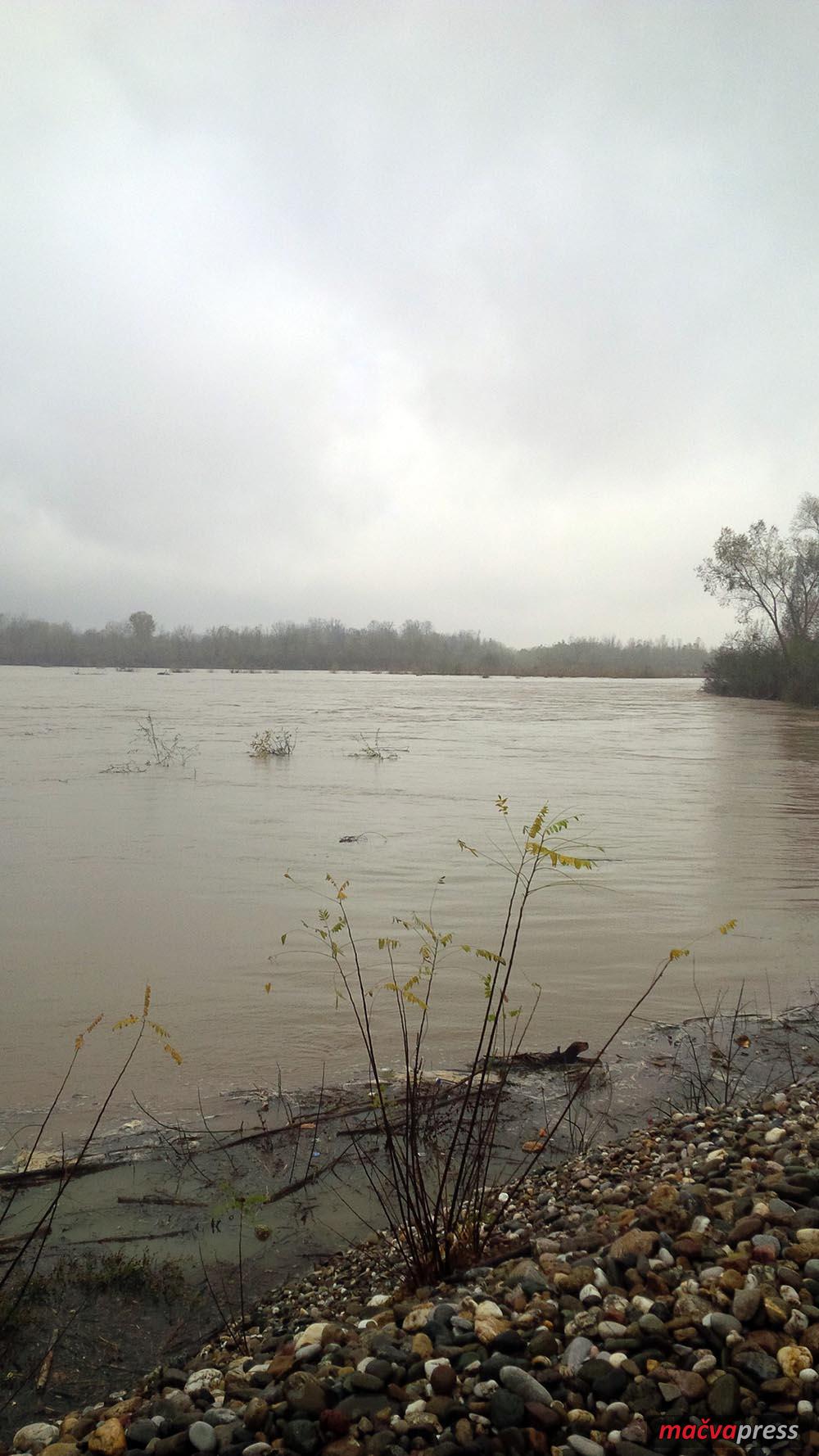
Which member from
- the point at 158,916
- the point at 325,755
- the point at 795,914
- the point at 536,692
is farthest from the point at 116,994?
the point at 536,692

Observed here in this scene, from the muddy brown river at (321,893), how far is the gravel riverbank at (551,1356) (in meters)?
1.89

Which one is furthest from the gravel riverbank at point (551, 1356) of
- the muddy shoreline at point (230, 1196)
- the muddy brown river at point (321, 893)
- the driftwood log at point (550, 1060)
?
the muddy brown river at point (321, 893)

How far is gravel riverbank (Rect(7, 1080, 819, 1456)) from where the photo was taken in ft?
6.06

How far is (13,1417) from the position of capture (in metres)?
2.25

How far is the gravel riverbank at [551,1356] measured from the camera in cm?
185

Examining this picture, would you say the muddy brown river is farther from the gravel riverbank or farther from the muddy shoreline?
the gravel riverbank

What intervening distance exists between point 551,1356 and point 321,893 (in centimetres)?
A: 598

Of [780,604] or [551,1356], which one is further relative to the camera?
[780,604]

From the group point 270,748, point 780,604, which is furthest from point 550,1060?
point 780,604

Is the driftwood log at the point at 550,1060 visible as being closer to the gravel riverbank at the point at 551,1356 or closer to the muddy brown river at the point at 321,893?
the muddy brown river at the point at 321,893

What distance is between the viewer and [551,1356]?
2061 millimetres

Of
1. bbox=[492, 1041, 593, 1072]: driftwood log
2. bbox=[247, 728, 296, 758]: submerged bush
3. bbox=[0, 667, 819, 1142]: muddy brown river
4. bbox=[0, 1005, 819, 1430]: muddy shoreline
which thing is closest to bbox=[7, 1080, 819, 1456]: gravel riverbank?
bbox=[0, 1005, 819, 1430]: muddy shoreline

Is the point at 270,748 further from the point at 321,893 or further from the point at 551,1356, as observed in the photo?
the point at 551,1356

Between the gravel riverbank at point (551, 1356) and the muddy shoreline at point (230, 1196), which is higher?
the gravel riverbank at point (551, 1356)
